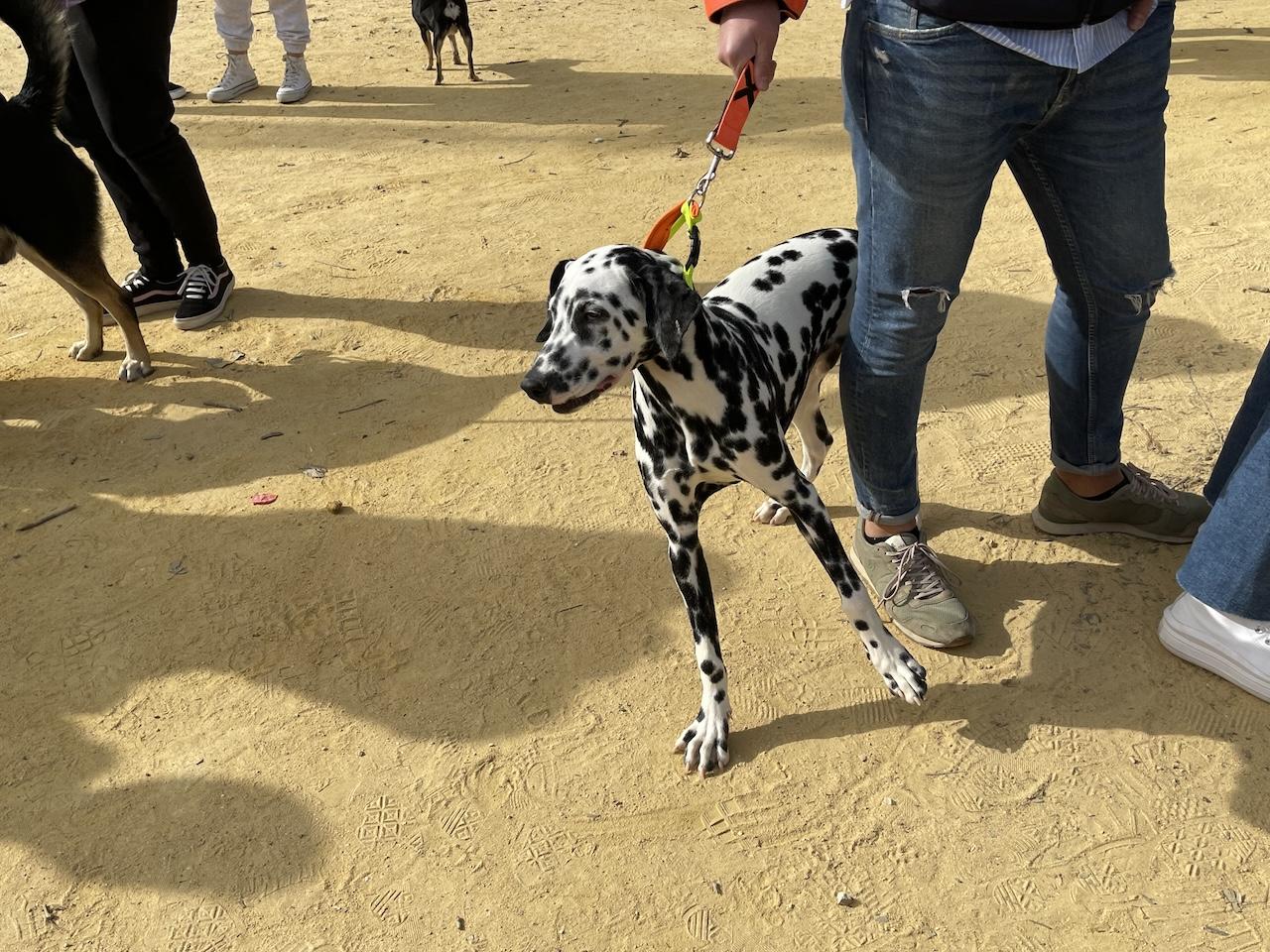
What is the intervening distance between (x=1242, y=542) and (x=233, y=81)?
7.18 m

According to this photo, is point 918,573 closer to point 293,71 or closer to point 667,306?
point 667,306

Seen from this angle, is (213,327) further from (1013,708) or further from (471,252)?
(1013,708)

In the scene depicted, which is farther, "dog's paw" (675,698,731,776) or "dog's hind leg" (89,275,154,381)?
"dog's hind leg" (89,275,154,381)

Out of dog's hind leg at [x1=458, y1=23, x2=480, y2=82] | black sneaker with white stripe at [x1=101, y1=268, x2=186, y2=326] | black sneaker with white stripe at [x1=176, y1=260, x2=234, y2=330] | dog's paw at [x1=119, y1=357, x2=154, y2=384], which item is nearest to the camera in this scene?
dog's paw at [x1=119, y1=357, x2=154, y2=384]

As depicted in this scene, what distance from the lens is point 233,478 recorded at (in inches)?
150

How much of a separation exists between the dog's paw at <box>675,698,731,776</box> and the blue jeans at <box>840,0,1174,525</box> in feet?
2.54

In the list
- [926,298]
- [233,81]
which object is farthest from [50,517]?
[233,81]

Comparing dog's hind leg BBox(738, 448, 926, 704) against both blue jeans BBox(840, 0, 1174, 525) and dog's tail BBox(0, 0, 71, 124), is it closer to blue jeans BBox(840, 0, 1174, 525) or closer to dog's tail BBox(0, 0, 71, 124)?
blue jeans BBox(840, 0, 1174, 525)

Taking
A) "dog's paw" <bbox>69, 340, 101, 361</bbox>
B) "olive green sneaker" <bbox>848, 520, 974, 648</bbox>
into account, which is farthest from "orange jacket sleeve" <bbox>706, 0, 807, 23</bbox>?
"dog's paw" <bbox>69, 340, 101, 361</bbox>

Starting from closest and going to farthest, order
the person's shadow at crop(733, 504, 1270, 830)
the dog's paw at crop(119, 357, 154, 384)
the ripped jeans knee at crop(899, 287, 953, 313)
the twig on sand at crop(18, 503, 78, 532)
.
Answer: the ripped jeans knee at crop(899, 287, 953, 313) → the person's shadow at crop(733, 504, 1270, 830) → the twig on sand at crop(18, 503, 78, 532) → the dog's paw at crop(119, 357, 154, 384)

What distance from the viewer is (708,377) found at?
7.63ft

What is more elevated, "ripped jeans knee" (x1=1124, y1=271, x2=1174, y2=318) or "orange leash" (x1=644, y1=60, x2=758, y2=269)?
"orange leash" (x1=644, y1=60, x2=758, y2=269)

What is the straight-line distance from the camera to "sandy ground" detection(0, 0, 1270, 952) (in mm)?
2307

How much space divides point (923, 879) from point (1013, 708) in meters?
0.56
